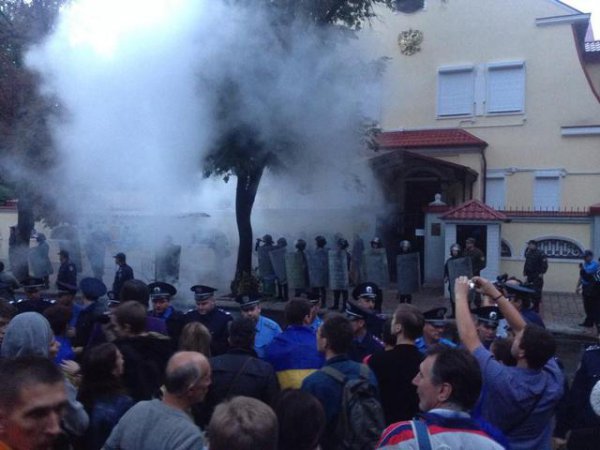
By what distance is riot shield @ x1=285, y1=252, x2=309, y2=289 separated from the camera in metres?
12.8

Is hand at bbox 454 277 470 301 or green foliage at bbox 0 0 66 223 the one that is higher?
green foliage at bbox 0 0 66 223

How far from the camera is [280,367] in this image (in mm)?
3680

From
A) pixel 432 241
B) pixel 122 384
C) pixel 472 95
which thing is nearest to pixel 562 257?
pixel 432 241

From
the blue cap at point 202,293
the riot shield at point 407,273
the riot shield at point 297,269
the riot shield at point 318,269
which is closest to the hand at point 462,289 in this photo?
the blue cap at point 202,293

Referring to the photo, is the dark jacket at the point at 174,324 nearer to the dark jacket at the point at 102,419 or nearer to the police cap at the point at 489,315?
the dark jacket at the point at 102,419

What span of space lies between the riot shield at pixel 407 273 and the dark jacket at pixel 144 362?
8.80 meters

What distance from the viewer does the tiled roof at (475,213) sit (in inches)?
533

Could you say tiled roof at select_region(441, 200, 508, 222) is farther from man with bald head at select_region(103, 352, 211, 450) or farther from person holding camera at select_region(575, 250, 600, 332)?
man with bald head at select_region(103, 352, 211, 450)

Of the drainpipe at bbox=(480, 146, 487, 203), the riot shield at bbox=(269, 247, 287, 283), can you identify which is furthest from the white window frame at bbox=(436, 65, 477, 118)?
the riot shield at bbox=(269, 247, 287, 283)

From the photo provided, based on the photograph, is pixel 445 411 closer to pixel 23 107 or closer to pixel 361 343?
pixel 361 343

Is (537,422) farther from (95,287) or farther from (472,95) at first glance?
(472,95)

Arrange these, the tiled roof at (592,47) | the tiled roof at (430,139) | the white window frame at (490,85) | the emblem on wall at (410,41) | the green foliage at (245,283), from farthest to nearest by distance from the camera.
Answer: the tiled roof at (592,47), the emblem on wall at (410,41), the white window frame at (490,85), the tiled roof at (430,139), the green foliage at (245,283)

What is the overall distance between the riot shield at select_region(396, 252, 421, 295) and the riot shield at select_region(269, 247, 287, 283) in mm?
2502

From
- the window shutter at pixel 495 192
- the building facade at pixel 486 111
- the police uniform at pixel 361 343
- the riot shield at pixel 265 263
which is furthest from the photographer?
the window shutter at pixel 495 192
